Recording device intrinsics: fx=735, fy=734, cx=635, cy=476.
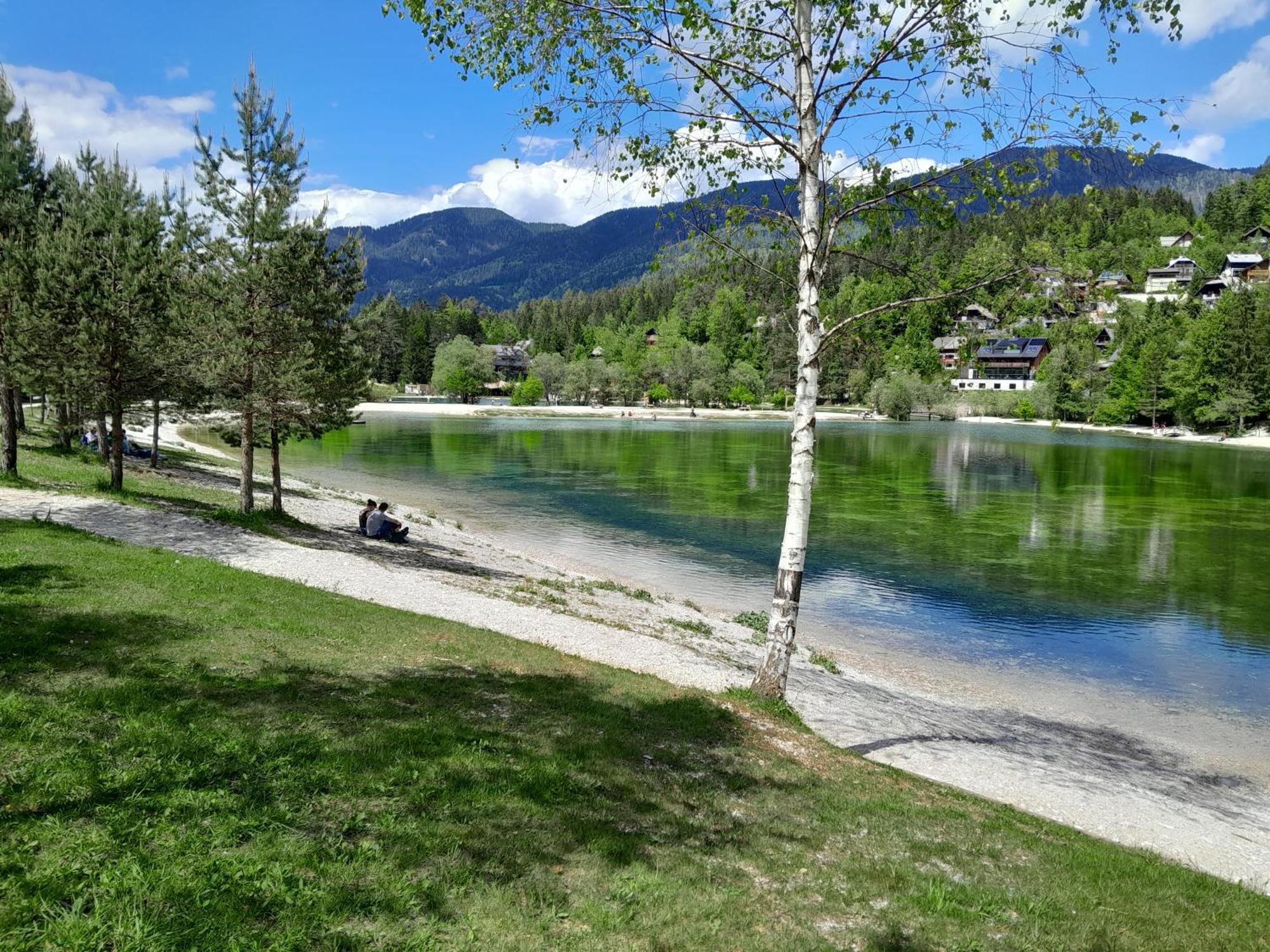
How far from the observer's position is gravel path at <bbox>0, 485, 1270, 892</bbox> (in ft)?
38.0

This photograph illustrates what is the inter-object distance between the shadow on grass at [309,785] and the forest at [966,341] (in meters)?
5.95

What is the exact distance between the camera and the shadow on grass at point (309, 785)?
5.39 metres

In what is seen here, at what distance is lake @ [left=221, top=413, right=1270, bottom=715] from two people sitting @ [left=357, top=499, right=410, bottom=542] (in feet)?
23.7

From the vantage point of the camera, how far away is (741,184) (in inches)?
Result: 473

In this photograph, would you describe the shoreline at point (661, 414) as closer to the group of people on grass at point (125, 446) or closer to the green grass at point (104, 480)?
the group of people on grass at point (125, 446)

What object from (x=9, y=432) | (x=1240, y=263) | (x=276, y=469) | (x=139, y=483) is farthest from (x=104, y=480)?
(x=1240, y=263)

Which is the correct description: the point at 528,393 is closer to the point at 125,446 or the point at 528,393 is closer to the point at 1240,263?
the point at 125,446

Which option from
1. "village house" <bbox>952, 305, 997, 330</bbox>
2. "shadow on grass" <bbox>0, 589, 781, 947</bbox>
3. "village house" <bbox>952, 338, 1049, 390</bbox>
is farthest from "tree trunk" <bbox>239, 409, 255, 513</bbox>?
"village house" <bbox>952, 338, 1049, 390</bbox>

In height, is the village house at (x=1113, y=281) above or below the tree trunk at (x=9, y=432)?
above

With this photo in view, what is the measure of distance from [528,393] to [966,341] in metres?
170

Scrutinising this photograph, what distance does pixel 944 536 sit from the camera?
38750 millimetres

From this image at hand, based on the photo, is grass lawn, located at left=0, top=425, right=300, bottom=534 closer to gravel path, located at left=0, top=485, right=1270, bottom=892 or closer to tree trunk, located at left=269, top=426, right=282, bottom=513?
tree trunk, located at left=269, top=426, right=282, bottom=513

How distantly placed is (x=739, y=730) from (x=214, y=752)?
6905mm

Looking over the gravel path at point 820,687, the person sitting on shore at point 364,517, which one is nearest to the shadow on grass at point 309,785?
the gravel path at point 820,687
